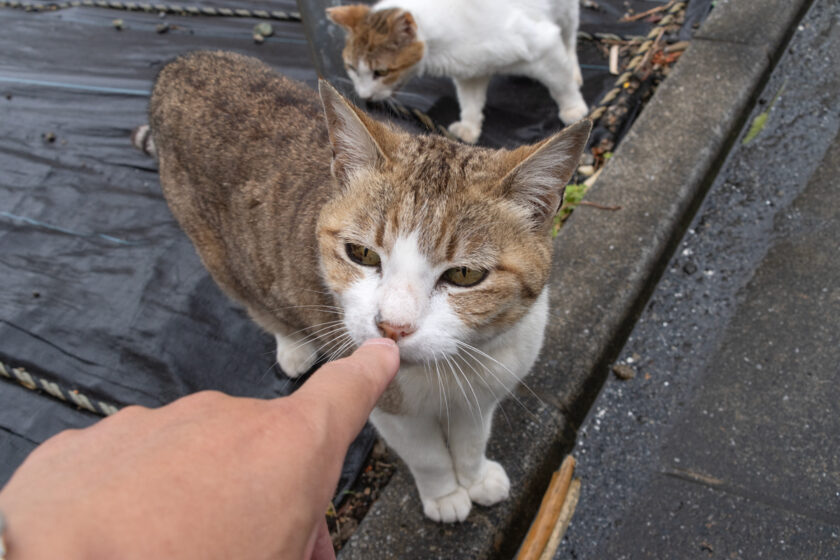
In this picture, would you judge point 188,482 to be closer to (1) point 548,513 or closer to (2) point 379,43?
(1) point 548,513

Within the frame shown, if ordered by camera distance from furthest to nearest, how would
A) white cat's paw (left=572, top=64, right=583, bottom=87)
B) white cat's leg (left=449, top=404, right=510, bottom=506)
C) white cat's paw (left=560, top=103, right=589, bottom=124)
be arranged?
white cat's paw (left=572, top=64, right=583, bottom=87) < white cat's paw (left=560, top=103, right=589, bottom=124) < white cat's leg (left=449, top=404, right=510, bottom=506)

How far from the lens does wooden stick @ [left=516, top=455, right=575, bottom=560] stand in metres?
2.13

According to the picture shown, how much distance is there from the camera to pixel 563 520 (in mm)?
2211

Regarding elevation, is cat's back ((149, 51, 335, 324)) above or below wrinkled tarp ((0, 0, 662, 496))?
above

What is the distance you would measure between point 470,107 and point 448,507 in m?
2.62

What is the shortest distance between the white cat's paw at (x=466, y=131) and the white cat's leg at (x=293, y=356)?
6.05 feet

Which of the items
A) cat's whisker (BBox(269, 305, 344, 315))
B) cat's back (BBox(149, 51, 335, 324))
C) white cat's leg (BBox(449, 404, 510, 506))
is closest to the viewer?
cat's whisker (BBox(269, 305, 344, 315))

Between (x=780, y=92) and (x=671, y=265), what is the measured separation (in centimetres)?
163

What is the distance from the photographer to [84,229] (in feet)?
10.7

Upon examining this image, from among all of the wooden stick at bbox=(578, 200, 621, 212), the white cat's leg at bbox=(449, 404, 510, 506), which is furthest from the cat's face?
the wooden stick at bbox=(578, 200, 621, 212)

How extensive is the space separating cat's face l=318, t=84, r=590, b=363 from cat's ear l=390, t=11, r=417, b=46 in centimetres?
211

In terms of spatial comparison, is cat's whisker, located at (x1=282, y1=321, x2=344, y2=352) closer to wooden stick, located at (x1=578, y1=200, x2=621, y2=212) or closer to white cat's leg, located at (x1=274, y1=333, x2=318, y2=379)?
white cat's leg, located at (x1=274, y1=333, x2=318, y2=379)

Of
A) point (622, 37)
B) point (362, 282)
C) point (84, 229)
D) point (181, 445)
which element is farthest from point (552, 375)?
point (622, 37)

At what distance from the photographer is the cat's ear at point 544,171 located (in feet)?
4.84
